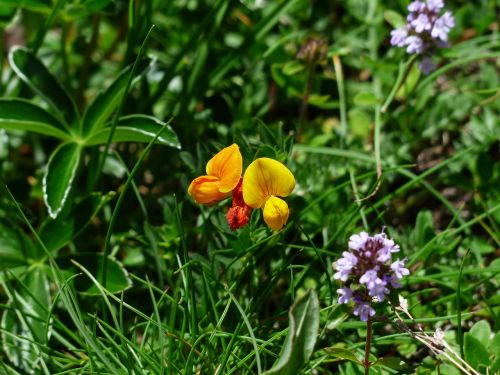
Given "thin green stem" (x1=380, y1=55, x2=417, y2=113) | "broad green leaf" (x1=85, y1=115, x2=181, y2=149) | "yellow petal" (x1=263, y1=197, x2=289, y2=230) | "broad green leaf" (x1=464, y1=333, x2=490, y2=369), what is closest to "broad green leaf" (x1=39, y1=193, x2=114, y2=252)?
"broad green leaf" (x1=85, y1=115, x2=181, y2=149)

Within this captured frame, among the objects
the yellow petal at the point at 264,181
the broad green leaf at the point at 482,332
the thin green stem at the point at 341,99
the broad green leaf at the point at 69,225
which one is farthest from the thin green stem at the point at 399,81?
the broad green leaf at the point at 69,225

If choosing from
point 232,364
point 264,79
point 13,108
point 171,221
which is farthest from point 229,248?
point 264,79

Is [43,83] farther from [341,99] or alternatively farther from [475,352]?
[475,352]

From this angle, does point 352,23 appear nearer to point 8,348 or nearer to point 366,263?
point 366,263

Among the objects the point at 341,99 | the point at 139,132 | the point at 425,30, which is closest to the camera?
the point at 139,132

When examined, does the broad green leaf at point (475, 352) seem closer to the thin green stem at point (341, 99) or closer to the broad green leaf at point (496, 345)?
the broad green leaf at point (496, 345)

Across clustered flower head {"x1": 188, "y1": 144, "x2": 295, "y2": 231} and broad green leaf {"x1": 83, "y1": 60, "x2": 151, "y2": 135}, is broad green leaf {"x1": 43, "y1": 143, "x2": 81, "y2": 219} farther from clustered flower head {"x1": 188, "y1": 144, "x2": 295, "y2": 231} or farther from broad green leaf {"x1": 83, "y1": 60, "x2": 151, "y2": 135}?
clustered flower head {"x1": 188, "y1": 144, "x2": 295, "y2": 231}

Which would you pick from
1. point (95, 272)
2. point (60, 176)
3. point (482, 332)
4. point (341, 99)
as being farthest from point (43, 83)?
point (482, 332)
